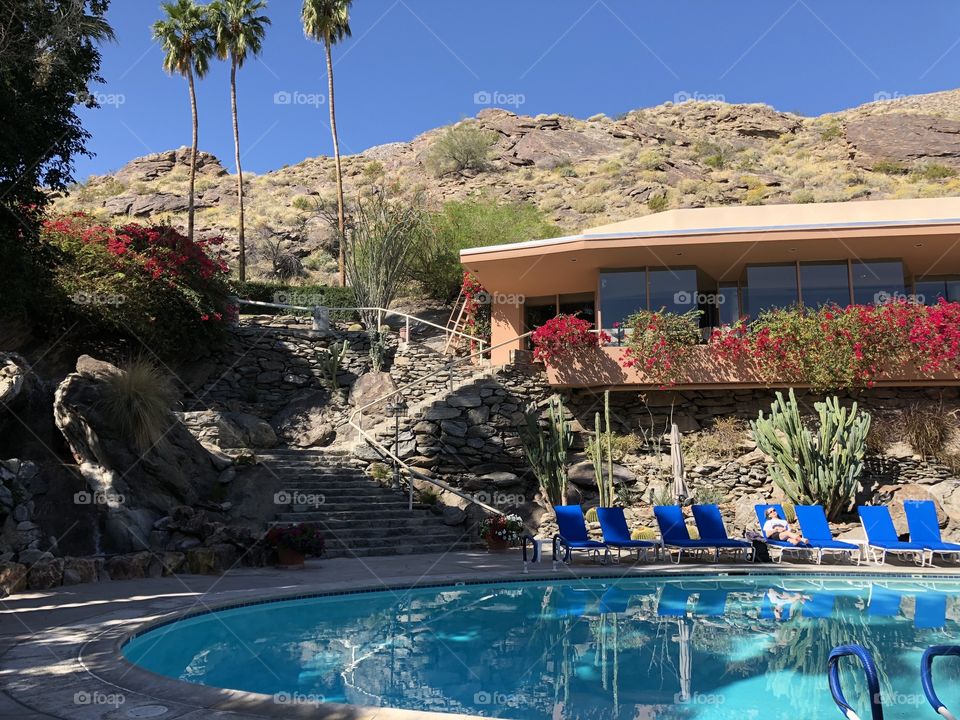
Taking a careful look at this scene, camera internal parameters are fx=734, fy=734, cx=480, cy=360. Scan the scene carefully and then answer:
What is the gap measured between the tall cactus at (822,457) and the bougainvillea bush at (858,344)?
121 centimetres

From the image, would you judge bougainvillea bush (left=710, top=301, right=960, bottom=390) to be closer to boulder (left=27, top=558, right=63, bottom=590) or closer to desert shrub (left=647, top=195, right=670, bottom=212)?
boulder (left=27, top=558, right=63, bottom=590)

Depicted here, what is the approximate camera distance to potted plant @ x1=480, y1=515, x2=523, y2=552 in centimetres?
1280

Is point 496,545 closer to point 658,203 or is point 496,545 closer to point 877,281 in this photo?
point 877,281

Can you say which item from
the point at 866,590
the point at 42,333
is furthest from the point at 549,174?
the point at 866,590

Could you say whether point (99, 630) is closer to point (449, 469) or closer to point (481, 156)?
point (449, 469)

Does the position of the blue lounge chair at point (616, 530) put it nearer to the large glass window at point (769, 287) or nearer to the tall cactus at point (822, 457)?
the tall cactus at point (822, 457)

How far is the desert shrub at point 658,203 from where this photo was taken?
3683 cm

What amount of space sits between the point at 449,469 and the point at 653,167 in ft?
108

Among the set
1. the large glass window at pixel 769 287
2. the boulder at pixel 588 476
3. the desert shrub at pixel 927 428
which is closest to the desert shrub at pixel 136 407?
the boulder at pixel 588 476

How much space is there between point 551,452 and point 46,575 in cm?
883

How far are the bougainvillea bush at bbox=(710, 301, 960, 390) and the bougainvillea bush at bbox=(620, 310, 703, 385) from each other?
56.0 inches

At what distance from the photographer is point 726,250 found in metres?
16.2

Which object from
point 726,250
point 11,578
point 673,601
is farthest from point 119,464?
point 726,250

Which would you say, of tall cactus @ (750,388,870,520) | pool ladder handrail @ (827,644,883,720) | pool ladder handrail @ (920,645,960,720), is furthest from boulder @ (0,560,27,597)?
tall cactus @ (750,388,870,520)
